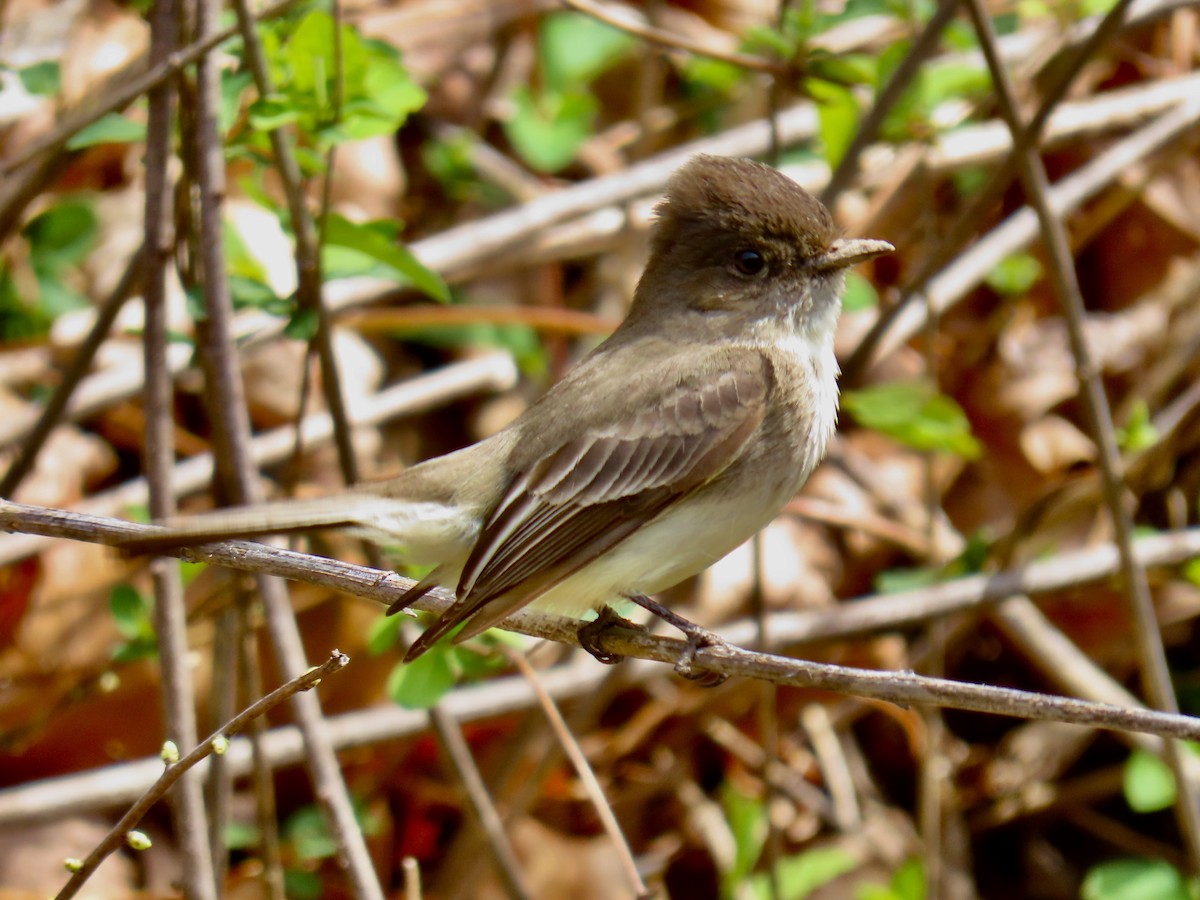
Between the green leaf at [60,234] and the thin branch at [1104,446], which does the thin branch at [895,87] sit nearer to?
the thin branch at [1104,446]

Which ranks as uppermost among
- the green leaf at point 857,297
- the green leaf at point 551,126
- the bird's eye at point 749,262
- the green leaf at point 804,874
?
the green leaf at point 551,126

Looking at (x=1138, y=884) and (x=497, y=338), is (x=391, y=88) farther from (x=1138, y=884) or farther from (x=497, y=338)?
(x=1138, y=884)

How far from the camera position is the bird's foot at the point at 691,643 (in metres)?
2.13

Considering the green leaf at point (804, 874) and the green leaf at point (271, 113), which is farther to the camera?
the green leaf at point (804, 874)

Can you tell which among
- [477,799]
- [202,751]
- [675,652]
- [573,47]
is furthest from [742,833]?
[573,47]

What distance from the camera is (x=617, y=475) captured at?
2535 millimetres

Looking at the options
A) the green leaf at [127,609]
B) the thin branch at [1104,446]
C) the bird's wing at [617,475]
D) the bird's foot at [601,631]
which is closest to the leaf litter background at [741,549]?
the green leaf at [127,609]

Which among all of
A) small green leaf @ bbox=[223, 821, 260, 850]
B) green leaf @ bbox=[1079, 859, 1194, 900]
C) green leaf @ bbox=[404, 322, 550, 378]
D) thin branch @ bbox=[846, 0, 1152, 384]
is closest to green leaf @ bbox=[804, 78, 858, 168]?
thin branch @ bbox=[846, 0, 1152, 384]

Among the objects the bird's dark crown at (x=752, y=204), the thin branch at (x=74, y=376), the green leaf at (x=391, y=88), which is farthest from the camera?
the thin branch at (x=74, y=376)

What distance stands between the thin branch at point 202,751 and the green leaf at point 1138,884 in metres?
2.45

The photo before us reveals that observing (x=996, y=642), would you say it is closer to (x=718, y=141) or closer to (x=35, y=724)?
(x=718, y=141)

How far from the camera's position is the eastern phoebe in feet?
7.89

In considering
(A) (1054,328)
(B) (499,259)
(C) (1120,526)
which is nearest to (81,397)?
(B) (499,259)

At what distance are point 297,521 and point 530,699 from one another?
4.50 feet
